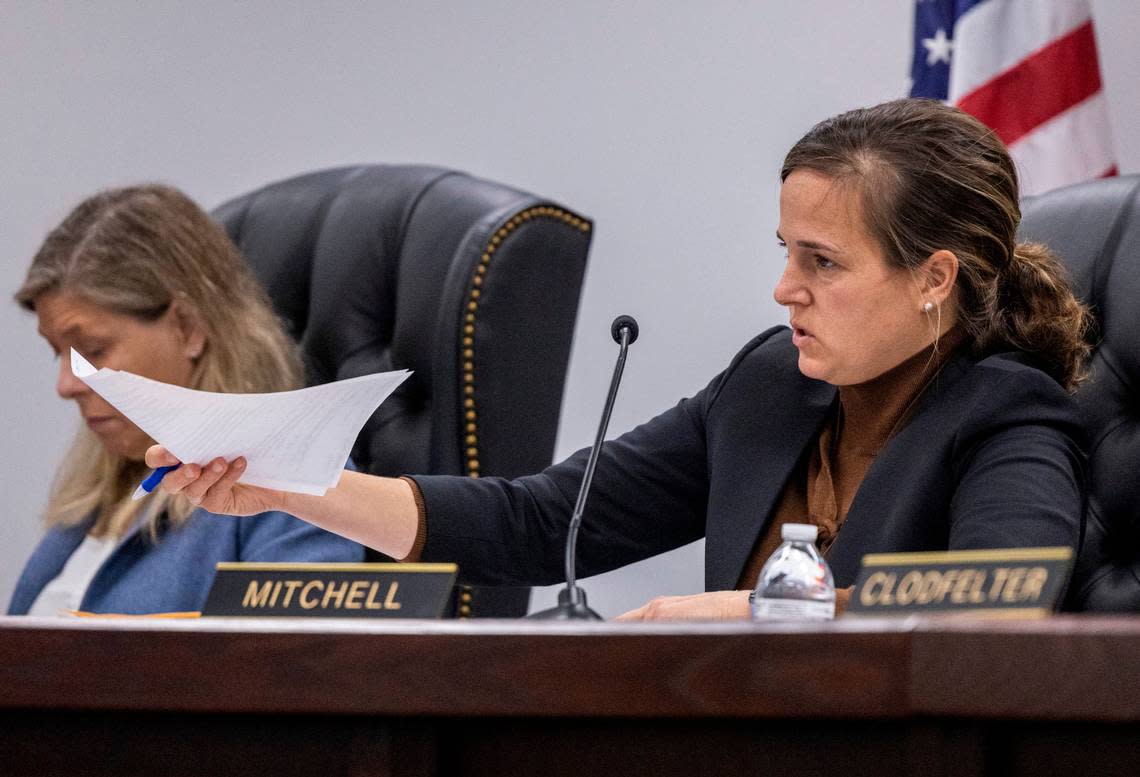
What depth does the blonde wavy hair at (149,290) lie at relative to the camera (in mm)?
2057

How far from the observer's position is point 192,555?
1903mm

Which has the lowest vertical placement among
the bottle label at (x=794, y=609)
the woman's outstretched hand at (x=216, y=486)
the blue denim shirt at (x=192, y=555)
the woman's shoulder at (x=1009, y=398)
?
the blue denim shirt at (x=192, y=555)

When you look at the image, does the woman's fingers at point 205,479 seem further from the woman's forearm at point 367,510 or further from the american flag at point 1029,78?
the american flag at point 1029,78

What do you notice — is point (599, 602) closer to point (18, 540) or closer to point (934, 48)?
point (934, 48)

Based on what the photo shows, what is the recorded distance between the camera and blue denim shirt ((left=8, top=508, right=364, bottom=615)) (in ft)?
5.99

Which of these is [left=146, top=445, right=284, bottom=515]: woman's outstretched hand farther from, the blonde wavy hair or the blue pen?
the blonde wavy hair

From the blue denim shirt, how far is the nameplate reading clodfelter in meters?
0.77

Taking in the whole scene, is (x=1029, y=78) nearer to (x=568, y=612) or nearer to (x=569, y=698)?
(x=568, y=612)

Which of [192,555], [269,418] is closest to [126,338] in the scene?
[192,555]

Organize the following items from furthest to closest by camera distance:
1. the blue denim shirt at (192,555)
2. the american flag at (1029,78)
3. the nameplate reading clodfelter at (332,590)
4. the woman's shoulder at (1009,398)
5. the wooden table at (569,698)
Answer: the american flag at (1029,78) → the blue denim shirt at (192,555) → the woman's shoulder at (1009,398) → the nameplate reading clodfelter at (332,590) → the wooden table at (569,698)

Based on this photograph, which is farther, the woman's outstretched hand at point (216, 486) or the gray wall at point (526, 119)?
the gray wall at point (526, 119)

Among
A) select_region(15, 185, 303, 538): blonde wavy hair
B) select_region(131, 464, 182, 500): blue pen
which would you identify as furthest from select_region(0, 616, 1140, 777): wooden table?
select_region(15, 185, 303, 538): blonde wavy hair

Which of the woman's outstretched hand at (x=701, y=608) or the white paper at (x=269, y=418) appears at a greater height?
the white paper at (x=269, y=418)

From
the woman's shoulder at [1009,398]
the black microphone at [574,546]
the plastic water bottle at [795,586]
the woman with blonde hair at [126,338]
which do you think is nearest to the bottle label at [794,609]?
the plastic water bottle at [795,586]
